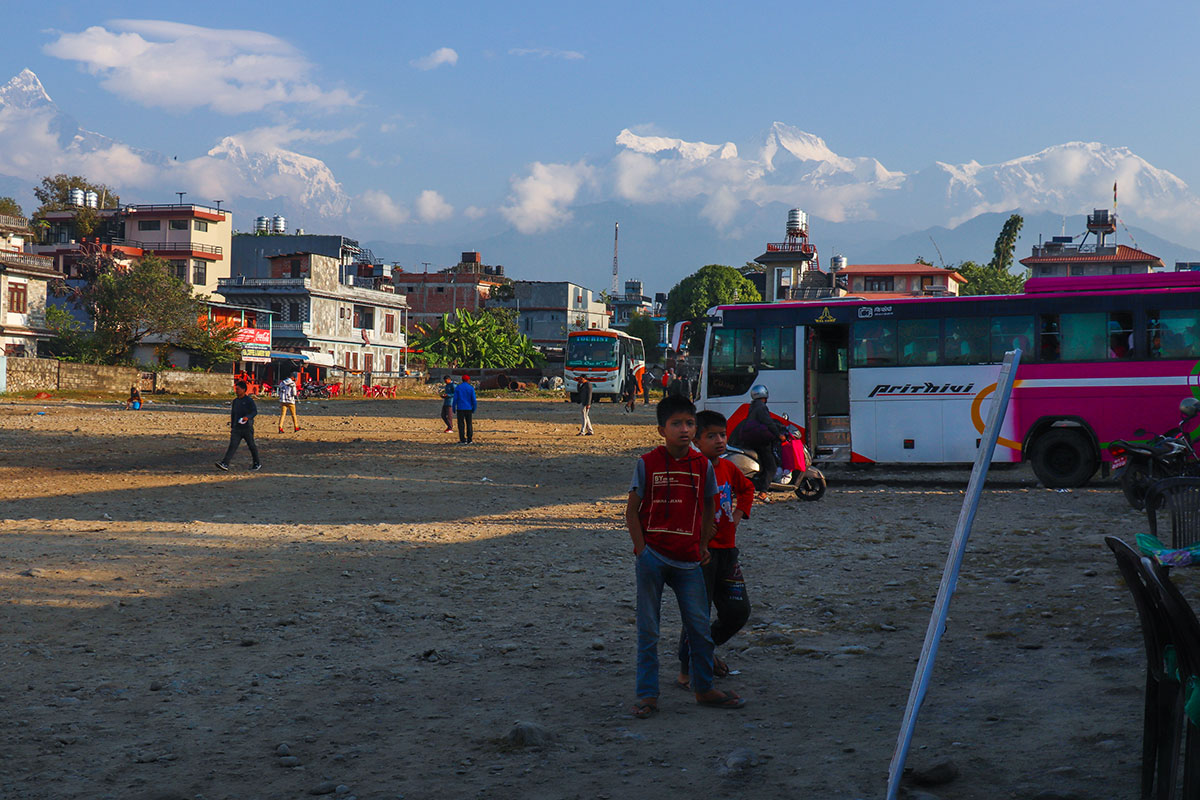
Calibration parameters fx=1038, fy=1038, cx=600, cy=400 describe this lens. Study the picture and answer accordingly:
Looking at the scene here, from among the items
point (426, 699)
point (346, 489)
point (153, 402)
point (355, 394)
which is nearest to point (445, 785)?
point (426, 699)

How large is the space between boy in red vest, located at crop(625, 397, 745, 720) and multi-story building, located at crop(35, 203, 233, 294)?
7533 centimetres

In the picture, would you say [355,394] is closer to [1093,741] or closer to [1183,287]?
[1183,287]

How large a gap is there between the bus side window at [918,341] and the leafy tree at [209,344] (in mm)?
48826

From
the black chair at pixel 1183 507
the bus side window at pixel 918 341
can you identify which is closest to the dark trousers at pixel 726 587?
the black chair at pixel 1183 507

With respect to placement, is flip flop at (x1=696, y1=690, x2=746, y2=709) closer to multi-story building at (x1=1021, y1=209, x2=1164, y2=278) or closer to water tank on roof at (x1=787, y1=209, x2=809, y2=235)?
water tank on roof at (x1=787, y1=209, x2=809, y2=235)

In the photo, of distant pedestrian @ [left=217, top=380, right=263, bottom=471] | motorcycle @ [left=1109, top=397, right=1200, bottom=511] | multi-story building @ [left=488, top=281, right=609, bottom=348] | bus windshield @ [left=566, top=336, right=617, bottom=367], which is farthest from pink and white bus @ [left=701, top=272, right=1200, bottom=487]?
multi-story building @ [left=488, top=281, right=609, bottom=348]

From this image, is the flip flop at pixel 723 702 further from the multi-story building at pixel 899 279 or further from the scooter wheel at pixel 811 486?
the multi-story building at pixel 899 279

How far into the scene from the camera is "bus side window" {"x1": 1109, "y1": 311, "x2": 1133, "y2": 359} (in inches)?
684

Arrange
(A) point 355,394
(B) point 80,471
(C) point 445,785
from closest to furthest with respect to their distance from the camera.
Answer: (C) point 445,785 < (B) point 80,471 < (A) point 355,394

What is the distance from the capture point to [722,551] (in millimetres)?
6070

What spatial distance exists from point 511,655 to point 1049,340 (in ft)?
46.1

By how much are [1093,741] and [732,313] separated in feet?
51.1

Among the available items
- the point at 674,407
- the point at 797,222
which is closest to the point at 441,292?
the point at 797,222

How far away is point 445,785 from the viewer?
15.0 ft
